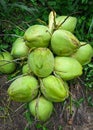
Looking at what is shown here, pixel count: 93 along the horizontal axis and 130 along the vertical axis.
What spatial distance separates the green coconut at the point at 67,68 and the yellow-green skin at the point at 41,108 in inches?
9.1

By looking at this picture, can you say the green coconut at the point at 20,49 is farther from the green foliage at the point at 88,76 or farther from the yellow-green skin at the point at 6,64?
the green foliage at the point at 88,76

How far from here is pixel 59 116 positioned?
10.0 feet

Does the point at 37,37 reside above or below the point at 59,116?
above

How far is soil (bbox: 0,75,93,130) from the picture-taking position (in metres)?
3.03

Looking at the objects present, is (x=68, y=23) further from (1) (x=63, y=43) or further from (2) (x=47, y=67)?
(2) (x=47, y=67)

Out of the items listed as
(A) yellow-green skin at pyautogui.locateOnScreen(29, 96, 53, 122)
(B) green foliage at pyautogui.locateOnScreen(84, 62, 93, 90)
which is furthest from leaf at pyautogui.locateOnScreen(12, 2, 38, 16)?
(A) yellow-green skin at pyautogui.locateOnScreen(29, 96, 53, 122)

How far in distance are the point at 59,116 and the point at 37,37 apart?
2.22ft

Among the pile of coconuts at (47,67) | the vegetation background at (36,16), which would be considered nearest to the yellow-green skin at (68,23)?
the pile of coconuts at (47,67)

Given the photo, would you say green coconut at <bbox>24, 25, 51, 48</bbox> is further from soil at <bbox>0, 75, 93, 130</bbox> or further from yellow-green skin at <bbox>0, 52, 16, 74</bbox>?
soil at <bbox>0, 75, 93, 130</bbox>

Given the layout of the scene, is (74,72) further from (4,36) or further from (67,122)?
(4,36)

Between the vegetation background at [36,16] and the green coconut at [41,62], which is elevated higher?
the vegetation background at [36,16]

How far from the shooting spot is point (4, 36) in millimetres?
3377

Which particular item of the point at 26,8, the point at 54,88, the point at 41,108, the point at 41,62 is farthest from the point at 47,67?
the point at 26,8

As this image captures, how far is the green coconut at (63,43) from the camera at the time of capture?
112 inches
